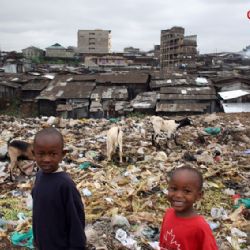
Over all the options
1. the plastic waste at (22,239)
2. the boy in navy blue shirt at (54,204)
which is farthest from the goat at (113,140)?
the boy in navy blue shirt at (54,204)

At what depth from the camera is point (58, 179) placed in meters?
2.19

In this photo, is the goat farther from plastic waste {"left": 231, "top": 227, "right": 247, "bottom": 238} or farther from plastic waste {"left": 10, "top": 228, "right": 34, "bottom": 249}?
plastic waste {"left": 231, "top": 227, "right": 247, "bottom": 238}

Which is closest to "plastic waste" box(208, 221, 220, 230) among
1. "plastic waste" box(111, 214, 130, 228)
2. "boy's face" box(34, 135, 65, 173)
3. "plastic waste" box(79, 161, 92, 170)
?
"plastic waste" box(111, 214, 130, 228)

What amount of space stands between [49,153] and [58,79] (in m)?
22.5

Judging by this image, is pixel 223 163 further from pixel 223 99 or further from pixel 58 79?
pixel 58 79

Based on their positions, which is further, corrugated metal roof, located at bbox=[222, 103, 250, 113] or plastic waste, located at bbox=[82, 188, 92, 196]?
corrugated metal roof, located at bbox=[222, 103, 250, 113]

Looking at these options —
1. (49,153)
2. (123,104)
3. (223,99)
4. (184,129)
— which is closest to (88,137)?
(184,129)

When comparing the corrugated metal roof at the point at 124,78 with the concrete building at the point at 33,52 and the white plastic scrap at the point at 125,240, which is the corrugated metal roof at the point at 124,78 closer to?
the white plastic scrap at the point at 125,240

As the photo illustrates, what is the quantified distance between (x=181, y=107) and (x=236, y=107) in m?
3.32

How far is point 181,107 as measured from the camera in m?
20.0

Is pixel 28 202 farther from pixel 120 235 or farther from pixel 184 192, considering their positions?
pixel 184 192

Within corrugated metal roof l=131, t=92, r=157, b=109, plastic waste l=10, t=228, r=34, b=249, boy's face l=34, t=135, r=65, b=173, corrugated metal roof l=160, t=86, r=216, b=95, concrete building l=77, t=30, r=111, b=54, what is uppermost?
concrete building l=77, t=30, r=111, b=54

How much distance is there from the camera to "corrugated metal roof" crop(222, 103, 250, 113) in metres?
20.0

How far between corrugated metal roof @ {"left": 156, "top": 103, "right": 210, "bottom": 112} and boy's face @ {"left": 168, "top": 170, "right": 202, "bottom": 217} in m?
17.7
